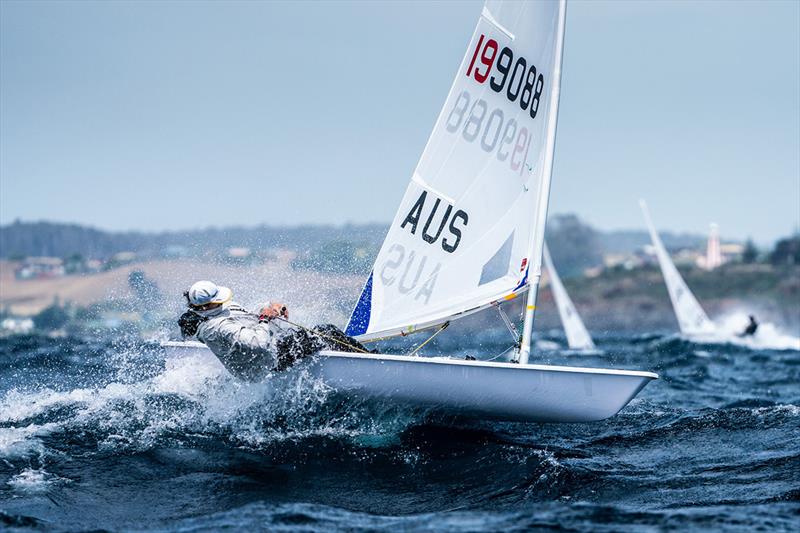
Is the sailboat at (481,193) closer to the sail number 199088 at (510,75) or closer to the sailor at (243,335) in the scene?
the sail number 199088 at (510,75)

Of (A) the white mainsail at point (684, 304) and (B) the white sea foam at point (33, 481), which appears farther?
(A) the white mainsail at point (684, 304)

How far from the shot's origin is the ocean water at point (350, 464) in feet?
16.7

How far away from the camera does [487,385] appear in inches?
258

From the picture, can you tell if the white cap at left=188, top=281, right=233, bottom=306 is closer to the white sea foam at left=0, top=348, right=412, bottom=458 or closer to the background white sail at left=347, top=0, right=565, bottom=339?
the white sea foam at left=0, top=348, right=412, bottom=458

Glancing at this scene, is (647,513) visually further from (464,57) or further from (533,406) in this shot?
(464,57)

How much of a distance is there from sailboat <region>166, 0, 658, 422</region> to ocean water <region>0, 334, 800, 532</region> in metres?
0.90

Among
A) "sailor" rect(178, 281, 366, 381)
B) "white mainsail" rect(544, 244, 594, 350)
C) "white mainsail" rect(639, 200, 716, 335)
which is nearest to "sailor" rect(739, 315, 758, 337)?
"white mainsail" rect(639, 200, 716, 335)

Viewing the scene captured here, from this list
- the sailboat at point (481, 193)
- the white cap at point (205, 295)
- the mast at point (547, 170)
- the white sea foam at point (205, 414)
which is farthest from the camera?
the sailboat at point (481, 193)

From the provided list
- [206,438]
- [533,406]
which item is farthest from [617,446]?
[206,438]

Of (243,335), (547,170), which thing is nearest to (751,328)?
(547,170)

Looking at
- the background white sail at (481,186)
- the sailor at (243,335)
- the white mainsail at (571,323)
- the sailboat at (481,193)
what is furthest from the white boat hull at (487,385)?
the white mainsail at (571,323)

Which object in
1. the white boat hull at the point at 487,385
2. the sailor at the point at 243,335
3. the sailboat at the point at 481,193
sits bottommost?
the white boat hull at the point at 487,385

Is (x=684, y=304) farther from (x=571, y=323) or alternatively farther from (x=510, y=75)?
(x=510, y=75)

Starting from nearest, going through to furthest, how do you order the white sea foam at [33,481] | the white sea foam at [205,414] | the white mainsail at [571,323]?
1. the white sea foam at [33,481]
2. the white sea foam at [205,414]
3. the white mainsail at [571,323]
